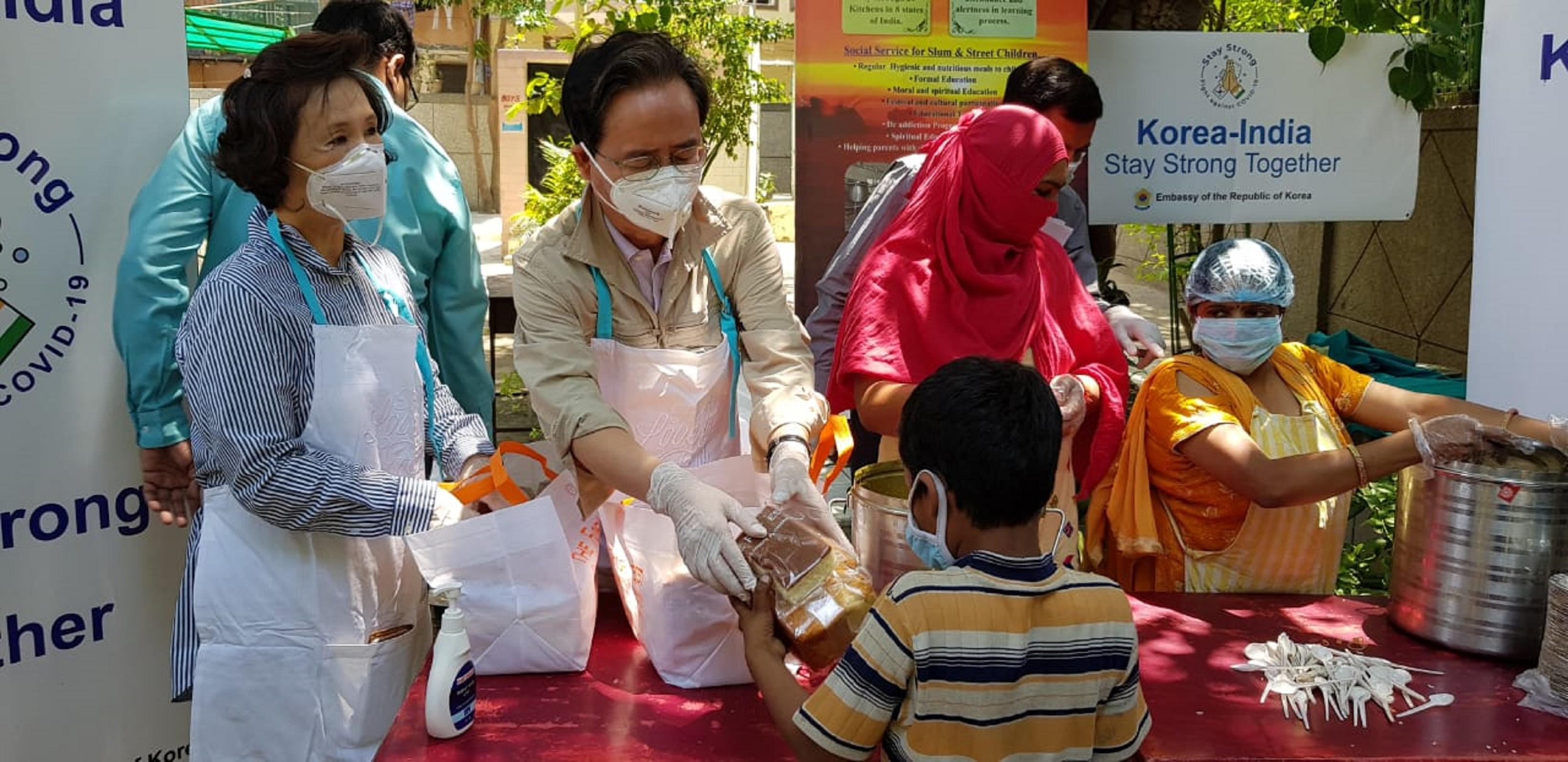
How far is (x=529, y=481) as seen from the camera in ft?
7.66

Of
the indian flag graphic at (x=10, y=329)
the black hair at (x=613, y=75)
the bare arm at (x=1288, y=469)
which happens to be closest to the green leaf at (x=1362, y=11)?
the bare arm at (x=1288, y=469)

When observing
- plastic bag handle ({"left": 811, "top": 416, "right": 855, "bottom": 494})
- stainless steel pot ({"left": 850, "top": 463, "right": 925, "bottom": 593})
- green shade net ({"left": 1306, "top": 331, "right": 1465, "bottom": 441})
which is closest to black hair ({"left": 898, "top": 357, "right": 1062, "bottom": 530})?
stainless steel pot ({"left": 850, "top": 463, "right": 925, "bottom": 593})

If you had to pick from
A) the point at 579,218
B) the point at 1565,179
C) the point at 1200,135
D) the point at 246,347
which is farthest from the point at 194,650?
the point at 1200,135

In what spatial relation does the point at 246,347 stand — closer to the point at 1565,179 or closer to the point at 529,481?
the point at 529,481

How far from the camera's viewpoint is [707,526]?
1.88 meters

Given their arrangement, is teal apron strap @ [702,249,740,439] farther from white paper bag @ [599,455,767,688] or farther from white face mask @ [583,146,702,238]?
white paper bag @ [599,455,767,688]

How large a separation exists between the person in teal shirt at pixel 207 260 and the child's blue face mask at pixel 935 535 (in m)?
1.31

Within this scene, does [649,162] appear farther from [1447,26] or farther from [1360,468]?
[1447,26]

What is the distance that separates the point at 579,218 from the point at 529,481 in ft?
1.61

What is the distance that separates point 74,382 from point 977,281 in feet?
6.55

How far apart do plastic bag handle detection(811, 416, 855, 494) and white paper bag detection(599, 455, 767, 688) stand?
0.47 feet

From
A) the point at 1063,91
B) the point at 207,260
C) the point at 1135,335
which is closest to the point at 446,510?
the point at 207,260

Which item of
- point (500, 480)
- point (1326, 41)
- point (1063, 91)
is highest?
point (1326, 41)

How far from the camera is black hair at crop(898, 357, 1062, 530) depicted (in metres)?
1.64
